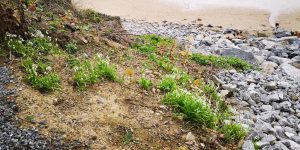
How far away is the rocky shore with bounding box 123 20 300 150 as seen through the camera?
8820 mm

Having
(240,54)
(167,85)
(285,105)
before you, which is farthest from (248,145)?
(240,54)

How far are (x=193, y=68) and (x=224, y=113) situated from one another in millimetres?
3356

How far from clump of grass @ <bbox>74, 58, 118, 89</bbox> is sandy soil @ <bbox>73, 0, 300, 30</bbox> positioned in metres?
11.9

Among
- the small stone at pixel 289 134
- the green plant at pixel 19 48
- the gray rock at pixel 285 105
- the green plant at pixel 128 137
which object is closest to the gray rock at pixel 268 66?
the gray rock at pixel 285 105

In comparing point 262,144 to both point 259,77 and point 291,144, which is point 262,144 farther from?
point 259,77

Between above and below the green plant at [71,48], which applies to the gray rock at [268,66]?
below

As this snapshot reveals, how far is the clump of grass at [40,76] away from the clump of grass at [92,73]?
476 millimetres

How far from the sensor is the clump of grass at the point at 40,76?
748 centimetres

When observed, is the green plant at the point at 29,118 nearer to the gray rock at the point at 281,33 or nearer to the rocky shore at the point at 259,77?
the rocky shore at the point at 259,77

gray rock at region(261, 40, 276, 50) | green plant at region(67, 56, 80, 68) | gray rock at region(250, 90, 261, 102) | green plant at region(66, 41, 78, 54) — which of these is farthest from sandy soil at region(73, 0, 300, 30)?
green plant at region(67, 56, 80, 68)

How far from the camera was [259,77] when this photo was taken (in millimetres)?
12492

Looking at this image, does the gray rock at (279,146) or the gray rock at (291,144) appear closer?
the gray rock at (279,146)

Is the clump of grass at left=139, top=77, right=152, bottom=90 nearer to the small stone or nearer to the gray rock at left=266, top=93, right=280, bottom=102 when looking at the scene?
the small stone

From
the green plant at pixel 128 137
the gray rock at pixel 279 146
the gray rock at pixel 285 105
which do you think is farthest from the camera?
the gray rock at pixel 285 105
